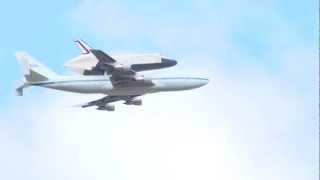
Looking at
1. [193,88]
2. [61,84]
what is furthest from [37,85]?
[193,88]

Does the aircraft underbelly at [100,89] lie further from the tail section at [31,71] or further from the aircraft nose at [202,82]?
the aircraft nose at [202,82]

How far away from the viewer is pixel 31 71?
643 feet

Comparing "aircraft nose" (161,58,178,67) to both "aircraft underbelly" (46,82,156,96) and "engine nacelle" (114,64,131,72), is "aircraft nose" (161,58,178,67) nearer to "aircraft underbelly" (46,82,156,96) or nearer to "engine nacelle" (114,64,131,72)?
"aircraft underbelly" (46,82,156,96)

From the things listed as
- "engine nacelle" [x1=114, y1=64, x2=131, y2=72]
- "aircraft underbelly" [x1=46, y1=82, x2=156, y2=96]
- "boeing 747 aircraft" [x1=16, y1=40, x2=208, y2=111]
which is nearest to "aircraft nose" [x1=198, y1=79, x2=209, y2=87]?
"boeing 747 aircraft" [x1=16, y1=40, x2=208, y2=111]

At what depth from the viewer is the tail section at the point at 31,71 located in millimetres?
195262

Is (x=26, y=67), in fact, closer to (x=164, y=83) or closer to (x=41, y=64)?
(x=41, y=64)

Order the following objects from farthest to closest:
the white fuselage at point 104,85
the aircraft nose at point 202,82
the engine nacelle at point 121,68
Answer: the aircraft nose at point 202,82, the white fuselage at point 104,85, the engine nacelle at point 121,68

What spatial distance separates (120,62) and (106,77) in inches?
86.1

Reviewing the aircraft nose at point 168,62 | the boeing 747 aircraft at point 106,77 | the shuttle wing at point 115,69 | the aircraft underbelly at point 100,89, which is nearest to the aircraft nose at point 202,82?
the boeing 747 aircraft at point 106,77

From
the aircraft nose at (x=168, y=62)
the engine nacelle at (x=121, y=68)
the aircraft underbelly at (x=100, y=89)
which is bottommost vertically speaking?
the aircraft underbelly at (x=100, y=89)

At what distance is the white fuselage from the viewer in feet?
636

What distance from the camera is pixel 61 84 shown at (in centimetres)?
19538

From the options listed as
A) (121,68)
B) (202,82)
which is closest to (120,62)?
(121,68)

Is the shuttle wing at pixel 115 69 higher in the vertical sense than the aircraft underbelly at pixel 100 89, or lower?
higher
